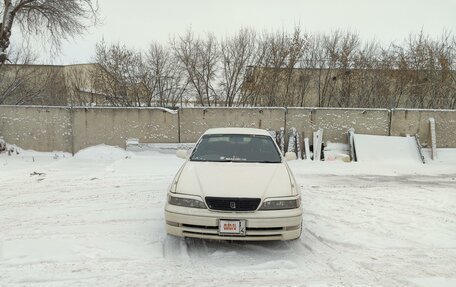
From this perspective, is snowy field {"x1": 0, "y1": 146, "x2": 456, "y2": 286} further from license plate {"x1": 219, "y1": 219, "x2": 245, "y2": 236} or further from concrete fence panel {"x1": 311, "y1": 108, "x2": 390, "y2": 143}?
concrete fence panel {"x1": 311, "y1": 108, "x2": 390, "y2": 143}

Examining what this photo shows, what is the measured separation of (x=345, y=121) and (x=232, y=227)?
9.53 metres

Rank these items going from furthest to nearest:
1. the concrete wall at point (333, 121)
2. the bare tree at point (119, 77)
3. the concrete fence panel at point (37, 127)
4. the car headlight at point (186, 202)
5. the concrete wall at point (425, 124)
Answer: the bare tree at point (119, 77)
the concrete wall at point (425, 124)
the concrete wall at point (333, 121)
the concrete fence panel at point (37, 127)
the car headlight at point (186, 202)

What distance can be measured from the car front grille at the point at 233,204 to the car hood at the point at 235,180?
5 cm

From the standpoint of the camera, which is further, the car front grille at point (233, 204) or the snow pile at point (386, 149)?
the snow pile at point (386, 149)

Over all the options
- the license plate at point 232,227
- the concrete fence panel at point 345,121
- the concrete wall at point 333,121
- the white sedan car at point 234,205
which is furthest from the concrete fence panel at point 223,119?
the license plate at point 232,227

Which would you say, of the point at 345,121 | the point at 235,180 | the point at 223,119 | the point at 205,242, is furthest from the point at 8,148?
the point at 345,121

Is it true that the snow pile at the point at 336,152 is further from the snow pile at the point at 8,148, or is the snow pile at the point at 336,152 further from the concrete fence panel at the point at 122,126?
the snow pile at the point at 8,148

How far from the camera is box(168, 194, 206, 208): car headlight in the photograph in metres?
3.79

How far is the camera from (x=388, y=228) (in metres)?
4.99

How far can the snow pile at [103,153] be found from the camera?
11.0 metres

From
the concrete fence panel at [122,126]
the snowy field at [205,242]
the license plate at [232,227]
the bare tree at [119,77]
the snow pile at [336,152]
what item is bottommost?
the snowy field at [205,242]

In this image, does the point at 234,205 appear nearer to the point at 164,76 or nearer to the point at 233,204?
the point at 233,204

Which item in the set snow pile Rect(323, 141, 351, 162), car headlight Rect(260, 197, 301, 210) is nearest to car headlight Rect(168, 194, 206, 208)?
car headlight Rect(260, 197, 301, 210)

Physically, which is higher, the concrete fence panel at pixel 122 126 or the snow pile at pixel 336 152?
the concrete fence panel at pixel 122 126
